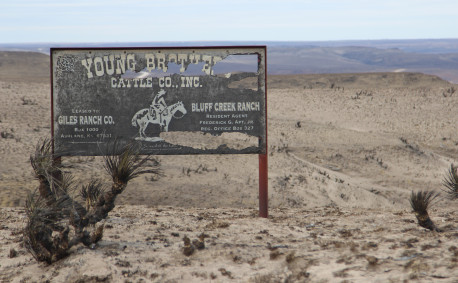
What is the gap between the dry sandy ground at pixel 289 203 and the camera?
273 inches

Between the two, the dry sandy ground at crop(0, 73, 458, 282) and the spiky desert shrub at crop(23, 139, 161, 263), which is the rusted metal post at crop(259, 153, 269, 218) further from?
the spiky desert shrub at crop(23, 139, 161, 263)

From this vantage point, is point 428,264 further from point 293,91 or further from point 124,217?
point 293,91

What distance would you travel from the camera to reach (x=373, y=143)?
20.1 metres

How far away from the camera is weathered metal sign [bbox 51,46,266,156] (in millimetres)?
9828

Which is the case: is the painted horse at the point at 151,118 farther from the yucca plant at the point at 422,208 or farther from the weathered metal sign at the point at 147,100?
the yucca plant at the point at 422,208

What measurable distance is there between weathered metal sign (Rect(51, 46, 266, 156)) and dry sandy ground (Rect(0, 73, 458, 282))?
53.1 inches

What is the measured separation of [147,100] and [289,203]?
5.02 m

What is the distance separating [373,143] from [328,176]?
16.2ft

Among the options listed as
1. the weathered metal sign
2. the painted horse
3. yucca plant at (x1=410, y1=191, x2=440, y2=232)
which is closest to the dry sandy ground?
yucca plant at (x1=410, y1=191, x2=440, y2=232)

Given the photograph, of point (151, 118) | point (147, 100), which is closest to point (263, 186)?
point (151, 118)

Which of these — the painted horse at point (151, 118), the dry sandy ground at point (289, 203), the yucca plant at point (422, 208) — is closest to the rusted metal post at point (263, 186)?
the dry sandy ground at point (289, 203)

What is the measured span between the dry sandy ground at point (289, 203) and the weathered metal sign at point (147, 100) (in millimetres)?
1349

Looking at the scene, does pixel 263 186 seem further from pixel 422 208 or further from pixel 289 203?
pixel 289 203

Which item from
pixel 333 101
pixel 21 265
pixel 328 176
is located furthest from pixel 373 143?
pixel 21 265
